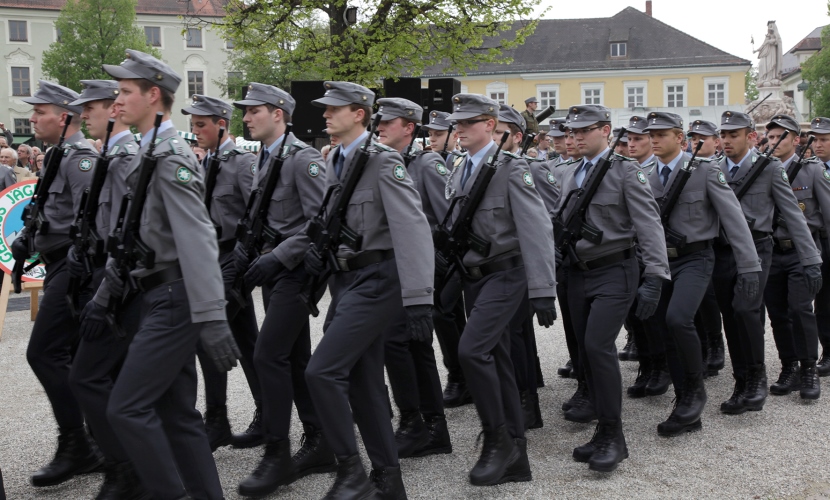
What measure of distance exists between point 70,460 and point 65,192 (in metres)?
1.63

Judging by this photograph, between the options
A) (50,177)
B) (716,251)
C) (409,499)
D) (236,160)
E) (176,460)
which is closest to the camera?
(176,460)

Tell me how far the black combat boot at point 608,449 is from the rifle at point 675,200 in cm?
163

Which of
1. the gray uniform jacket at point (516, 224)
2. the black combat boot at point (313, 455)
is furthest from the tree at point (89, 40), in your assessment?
the gray uniform jacket at point (516, 224)

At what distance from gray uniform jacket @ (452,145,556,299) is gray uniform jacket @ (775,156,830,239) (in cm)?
385

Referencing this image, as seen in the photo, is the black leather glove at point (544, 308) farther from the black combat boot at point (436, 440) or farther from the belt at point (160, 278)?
the belt at point (160, 278)

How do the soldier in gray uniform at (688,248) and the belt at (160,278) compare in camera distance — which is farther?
the soldier in gray uniform at (688,248)

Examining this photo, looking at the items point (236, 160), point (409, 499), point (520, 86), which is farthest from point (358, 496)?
point (520, 86)

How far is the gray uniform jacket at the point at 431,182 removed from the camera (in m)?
6.75

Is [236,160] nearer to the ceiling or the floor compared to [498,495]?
nearer to the ceiling

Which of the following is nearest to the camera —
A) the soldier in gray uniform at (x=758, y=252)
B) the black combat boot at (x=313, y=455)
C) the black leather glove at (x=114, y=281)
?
the black leather glove at (x=114, y=281)

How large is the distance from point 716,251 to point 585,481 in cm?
265

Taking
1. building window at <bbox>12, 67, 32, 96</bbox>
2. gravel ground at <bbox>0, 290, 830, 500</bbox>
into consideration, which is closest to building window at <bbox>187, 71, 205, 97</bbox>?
building window at <bbox>12, 67, 32, 96</bbox>

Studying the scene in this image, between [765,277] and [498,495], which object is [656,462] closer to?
[498,495]

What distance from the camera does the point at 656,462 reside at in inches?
225
